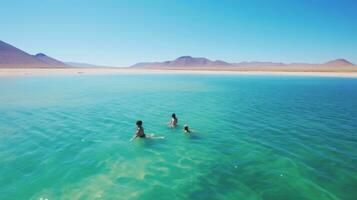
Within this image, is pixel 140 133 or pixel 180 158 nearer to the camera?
pixel 180 158

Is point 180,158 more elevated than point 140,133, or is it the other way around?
point 140,133

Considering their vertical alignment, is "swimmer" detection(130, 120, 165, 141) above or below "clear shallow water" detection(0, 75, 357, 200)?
above

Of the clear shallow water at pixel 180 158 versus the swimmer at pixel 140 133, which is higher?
the swimmer at pixel 140 133

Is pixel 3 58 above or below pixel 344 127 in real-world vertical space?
above

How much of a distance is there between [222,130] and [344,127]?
8043 mm

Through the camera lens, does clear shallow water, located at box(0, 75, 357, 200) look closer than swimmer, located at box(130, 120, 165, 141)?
Yes

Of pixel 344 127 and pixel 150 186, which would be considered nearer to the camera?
pixel 150 186

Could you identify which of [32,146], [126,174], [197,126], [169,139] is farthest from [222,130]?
[32,146]

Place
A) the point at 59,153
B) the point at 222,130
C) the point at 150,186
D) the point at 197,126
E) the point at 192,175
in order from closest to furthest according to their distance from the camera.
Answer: the point at 150,186, the point at 192,175, the point at 59,153, the point at 222,130, the point at 197,126

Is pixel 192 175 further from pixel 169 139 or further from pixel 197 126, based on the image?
pixel 197 126

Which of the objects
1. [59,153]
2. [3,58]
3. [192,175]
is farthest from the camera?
[3,58]

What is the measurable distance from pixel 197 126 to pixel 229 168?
22.3 ft

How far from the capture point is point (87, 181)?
8758 mm

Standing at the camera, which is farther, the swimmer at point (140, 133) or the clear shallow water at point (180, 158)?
the swimmer at point (140, 133)
